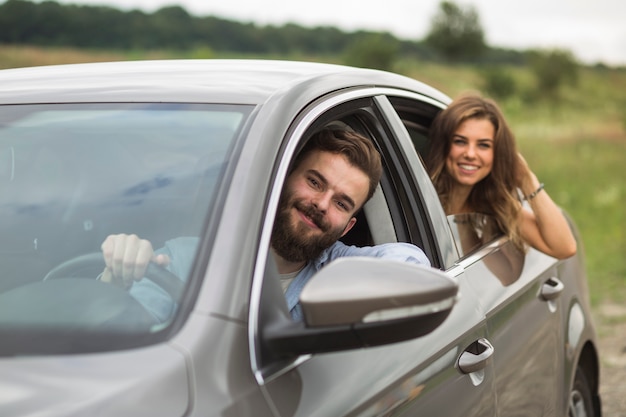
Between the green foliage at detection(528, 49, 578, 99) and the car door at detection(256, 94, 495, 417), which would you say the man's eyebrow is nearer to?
the car door at detection(256, 94, 495, 417)

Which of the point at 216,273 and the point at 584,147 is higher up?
the point at 216,273

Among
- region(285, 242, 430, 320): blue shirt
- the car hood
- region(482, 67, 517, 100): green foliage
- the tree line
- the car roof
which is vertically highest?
the car roof

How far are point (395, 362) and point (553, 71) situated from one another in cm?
7659

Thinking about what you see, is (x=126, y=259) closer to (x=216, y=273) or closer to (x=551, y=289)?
(x=216, y=273)

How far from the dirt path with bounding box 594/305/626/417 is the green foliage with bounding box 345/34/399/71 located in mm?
70253

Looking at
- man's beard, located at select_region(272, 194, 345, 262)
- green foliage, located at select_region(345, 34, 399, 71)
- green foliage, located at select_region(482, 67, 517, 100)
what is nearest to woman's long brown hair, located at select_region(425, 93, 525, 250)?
man's beard, located at select_region(272, 194, 345, 262)

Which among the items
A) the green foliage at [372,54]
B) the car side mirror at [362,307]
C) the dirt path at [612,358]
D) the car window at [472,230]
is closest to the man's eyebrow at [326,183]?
the car window at [472,230]

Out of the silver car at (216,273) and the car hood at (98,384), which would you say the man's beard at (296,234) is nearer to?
the silver car at (216,273)

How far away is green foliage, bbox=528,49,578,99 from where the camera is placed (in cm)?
7488

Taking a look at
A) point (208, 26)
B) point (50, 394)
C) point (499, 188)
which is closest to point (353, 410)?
point (50, 394)

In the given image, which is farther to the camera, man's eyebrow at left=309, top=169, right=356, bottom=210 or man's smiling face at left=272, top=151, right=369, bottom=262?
man's eyebrow at left=309, top=169, right=356, bottom=210

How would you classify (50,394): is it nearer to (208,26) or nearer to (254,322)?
(254,322)

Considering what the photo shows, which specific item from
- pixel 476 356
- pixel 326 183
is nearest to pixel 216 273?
pixel 326 183

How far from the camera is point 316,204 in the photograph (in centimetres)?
262
